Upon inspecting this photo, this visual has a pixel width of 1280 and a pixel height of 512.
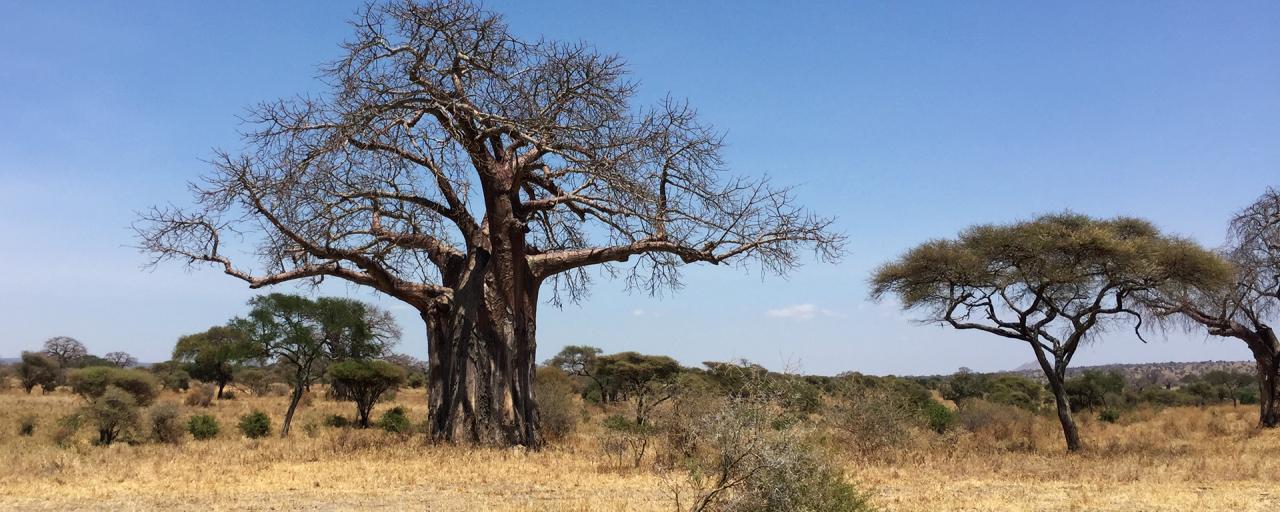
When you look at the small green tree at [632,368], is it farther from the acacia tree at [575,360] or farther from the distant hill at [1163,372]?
the distant hill at [1163,372]

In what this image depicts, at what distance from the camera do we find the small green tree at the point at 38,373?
34.5 meters

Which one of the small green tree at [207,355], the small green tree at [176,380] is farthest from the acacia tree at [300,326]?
the small green tree at [176,380]

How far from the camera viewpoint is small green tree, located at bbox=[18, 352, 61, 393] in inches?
1357

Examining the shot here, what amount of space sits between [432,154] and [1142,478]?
9386mm

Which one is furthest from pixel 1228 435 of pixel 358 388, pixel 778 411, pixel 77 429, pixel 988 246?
pixel 77 429

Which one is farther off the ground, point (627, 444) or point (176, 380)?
point (176, 380)

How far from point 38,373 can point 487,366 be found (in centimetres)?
3160

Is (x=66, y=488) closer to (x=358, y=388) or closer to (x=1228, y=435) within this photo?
(x=358, y=388)

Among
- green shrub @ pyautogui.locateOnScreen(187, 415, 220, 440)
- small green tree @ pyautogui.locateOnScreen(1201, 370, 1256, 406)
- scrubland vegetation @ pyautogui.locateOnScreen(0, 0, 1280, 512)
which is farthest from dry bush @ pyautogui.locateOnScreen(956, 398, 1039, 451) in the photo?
small green tree @ pyautogui.locateOnScreen(1201, 370, 1256, 406)

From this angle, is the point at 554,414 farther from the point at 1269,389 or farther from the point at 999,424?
the point at 1269,389

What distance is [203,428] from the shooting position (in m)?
17.4

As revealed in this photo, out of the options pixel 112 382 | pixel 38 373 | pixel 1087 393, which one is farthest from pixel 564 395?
pixel 38 373

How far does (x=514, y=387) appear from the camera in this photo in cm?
1227

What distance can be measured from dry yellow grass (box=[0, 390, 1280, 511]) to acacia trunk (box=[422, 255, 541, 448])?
49 centimetres
